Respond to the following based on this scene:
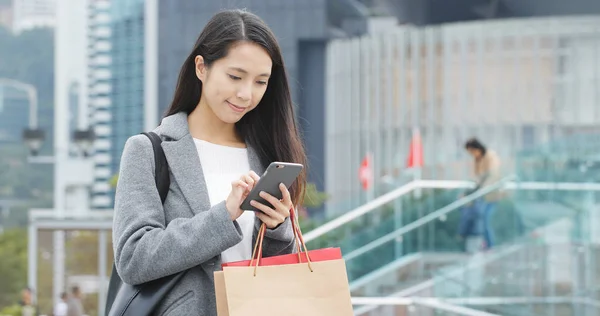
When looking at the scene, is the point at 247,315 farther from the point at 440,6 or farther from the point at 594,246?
the point at 440,6

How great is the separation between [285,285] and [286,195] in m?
0.18

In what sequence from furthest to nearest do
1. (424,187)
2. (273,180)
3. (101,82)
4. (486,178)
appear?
(101,82) → (424,187) → (486,178) → (273,180)

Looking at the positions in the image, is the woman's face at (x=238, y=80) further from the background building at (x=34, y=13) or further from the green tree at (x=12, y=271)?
the background building at (x=34, y=13)

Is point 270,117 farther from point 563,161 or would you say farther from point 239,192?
point 563,161

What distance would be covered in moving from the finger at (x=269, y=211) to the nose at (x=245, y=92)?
25 centimetres

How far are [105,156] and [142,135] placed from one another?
38.3m

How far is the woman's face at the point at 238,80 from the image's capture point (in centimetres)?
243

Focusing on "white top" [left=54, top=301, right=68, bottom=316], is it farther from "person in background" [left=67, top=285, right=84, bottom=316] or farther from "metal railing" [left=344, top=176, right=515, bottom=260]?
"metal railing" [left=344, top=176, right=515, bottom=260]

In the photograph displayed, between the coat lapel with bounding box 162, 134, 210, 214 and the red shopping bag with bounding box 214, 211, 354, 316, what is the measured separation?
17 centimetres

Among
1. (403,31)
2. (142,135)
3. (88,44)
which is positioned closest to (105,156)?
(403,31)

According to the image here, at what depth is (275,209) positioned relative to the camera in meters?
2.36

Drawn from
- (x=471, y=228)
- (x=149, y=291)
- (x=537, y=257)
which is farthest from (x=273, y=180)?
(x=471, y=228)

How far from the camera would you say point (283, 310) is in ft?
7.48

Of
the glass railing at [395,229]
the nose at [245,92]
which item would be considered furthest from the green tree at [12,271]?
the nose at [245,92]
